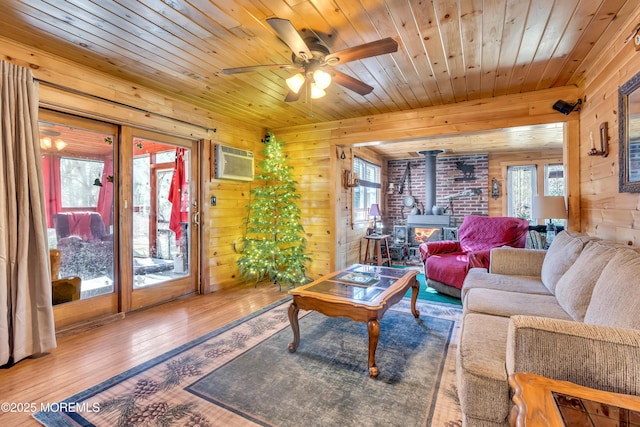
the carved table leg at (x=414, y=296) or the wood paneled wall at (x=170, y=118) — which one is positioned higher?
the wood paneled wall at (x=170, y=118)

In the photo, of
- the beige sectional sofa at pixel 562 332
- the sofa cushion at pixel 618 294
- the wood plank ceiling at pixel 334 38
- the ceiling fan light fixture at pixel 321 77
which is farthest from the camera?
the ceiling fan light fixture at pixel 321 77

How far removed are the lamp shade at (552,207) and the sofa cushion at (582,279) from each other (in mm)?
1041

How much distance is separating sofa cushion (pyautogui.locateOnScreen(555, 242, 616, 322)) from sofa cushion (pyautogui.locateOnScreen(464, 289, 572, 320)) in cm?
7

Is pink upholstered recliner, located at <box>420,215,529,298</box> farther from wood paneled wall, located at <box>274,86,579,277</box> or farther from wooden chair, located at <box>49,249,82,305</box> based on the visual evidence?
wooden chair, located at <box>49,249,82,305</box>

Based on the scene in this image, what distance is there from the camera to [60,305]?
8.73ft

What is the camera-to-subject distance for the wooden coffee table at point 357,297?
2.00 metres

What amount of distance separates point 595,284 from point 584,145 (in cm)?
195

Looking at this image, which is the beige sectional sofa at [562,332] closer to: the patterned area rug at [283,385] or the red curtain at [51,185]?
the patterned area rug at [283,385]

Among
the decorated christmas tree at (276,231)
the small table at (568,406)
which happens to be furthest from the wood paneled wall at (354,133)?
the small table at (568,406)

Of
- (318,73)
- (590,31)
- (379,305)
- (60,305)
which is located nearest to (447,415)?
(379,305)

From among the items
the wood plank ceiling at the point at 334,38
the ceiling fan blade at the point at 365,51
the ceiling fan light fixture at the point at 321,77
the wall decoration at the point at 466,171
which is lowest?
the wall decoration at the point at 466,171

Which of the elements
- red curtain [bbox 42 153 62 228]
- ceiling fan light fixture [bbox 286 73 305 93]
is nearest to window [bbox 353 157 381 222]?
ceiling fan light fixture [bbox 286 73 305 93]

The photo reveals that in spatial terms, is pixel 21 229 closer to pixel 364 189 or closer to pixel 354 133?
pixel 354 133

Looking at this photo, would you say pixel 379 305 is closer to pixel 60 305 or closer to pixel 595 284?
pixel 595 284
